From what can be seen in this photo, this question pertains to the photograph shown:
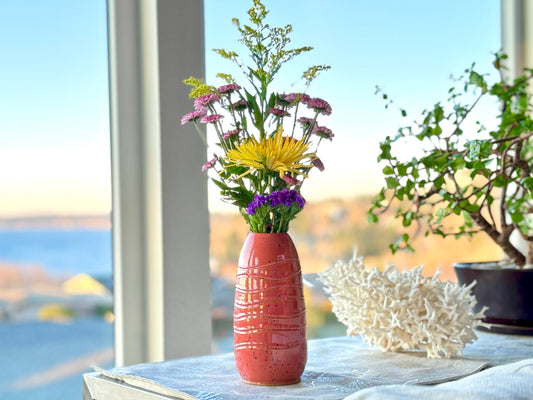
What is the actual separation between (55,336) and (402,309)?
2.60 feet

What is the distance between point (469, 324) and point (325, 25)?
4.46 feet

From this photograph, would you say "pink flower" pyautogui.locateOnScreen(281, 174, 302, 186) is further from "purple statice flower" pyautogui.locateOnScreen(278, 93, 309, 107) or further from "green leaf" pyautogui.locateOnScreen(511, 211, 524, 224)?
"green leaf" pyautogui.locateOnScreen(511, 211, 524, 224)

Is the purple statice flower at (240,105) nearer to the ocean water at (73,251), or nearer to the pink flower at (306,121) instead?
the pink flower at (306,121)

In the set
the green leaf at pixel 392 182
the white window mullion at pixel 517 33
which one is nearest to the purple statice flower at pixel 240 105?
the green leaf at pixel 392 182

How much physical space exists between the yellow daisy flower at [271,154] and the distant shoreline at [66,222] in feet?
1.94

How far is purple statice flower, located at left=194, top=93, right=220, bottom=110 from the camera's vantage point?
109 centimetres

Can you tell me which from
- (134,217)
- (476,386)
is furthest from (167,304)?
(476,386)

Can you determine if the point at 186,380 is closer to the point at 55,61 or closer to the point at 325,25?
the point at 55,61

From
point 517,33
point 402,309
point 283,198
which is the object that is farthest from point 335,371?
point 517,33

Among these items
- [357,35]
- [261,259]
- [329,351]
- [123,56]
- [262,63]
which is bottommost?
[329,351]

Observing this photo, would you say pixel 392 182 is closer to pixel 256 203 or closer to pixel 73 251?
pixel 256 203

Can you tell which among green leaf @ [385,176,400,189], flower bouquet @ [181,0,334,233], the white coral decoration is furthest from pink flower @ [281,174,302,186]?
green leaf @ [385,176,400,189]

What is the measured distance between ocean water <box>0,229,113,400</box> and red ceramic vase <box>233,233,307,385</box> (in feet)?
1.88

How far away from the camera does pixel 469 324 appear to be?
1.21m
